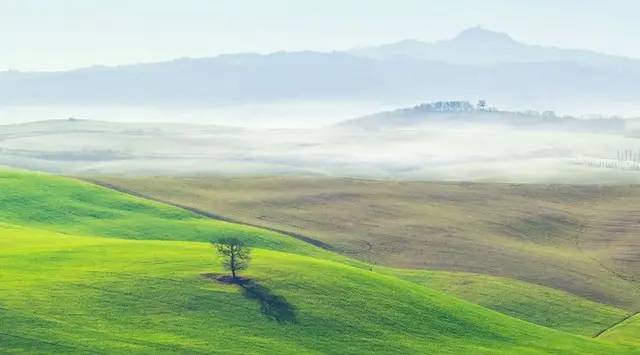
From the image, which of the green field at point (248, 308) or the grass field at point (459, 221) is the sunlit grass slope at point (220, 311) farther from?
the grass field at point (459, 221)

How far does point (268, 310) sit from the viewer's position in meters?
65.8

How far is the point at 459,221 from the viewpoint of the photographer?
4870 inches

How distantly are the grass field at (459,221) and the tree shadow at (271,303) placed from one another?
32630 millimetres

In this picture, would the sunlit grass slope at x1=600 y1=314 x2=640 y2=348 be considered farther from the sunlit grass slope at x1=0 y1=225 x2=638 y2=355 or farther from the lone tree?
the lone tree

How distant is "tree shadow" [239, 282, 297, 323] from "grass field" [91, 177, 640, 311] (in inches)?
1285

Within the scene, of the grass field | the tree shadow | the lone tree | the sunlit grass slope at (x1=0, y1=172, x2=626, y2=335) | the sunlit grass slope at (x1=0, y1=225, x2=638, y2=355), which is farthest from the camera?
the grass field

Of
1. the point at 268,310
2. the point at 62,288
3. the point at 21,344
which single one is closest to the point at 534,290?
the point at 268,310

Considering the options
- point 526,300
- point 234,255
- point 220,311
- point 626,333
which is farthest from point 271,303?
point 526,300

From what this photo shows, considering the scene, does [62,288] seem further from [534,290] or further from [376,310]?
[534,290]

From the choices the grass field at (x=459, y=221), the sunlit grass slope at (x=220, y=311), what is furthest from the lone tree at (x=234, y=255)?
the grass field at (x=459, y=221)

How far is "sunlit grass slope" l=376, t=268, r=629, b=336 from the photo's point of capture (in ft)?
272

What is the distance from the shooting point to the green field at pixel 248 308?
5906 cm

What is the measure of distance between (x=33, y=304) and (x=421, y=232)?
6072cm

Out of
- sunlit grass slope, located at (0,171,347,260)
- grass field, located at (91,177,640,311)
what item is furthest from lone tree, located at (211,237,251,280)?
grass field, located at (91,177,640,311)
